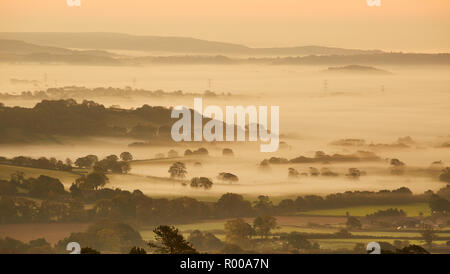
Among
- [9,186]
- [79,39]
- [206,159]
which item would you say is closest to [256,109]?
[206,159]

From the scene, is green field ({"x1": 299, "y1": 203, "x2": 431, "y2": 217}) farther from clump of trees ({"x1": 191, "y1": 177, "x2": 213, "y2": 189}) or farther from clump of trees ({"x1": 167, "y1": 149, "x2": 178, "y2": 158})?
clump of trees ({"x1": 167, "y1": 149, "x2": 178, "y2": 158})

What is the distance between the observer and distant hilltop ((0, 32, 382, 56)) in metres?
21.3

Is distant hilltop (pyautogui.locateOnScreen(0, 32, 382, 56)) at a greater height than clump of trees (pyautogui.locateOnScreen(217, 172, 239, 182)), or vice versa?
distant hilltop (pyautogui.locateOnScreen(0, 32, 382, 56))

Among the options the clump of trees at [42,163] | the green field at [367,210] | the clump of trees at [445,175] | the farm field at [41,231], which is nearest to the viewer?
the farm field at [41,231]

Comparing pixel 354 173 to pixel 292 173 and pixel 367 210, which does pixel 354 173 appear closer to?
pixel 367 210

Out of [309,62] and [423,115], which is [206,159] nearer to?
[309,62]

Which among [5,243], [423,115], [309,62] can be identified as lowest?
[5,243]

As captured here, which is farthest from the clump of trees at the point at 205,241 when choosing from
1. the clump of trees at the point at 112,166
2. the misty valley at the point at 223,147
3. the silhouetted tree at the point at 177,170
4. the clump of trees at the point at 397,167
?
the clump of trees at the point at 397,167

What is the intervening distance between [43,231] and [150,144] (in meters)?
3.64

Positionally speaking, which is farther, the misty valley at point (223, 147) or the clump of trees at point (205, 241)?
the misty valley at point (223, 147)

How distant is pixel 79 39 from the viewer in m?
21.6

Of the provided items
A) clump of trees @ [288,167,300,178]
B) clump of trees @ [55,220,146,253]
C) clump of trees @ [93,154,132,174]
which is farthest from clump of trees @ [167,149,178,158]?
clump of trees @ [288,167,300,178]

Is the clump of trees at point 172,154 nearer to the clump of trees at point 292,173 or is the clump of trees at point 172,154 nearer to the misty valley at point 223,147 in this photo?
the misty valley at point 223,147

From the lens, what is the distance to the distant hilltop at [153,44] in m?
21.3
